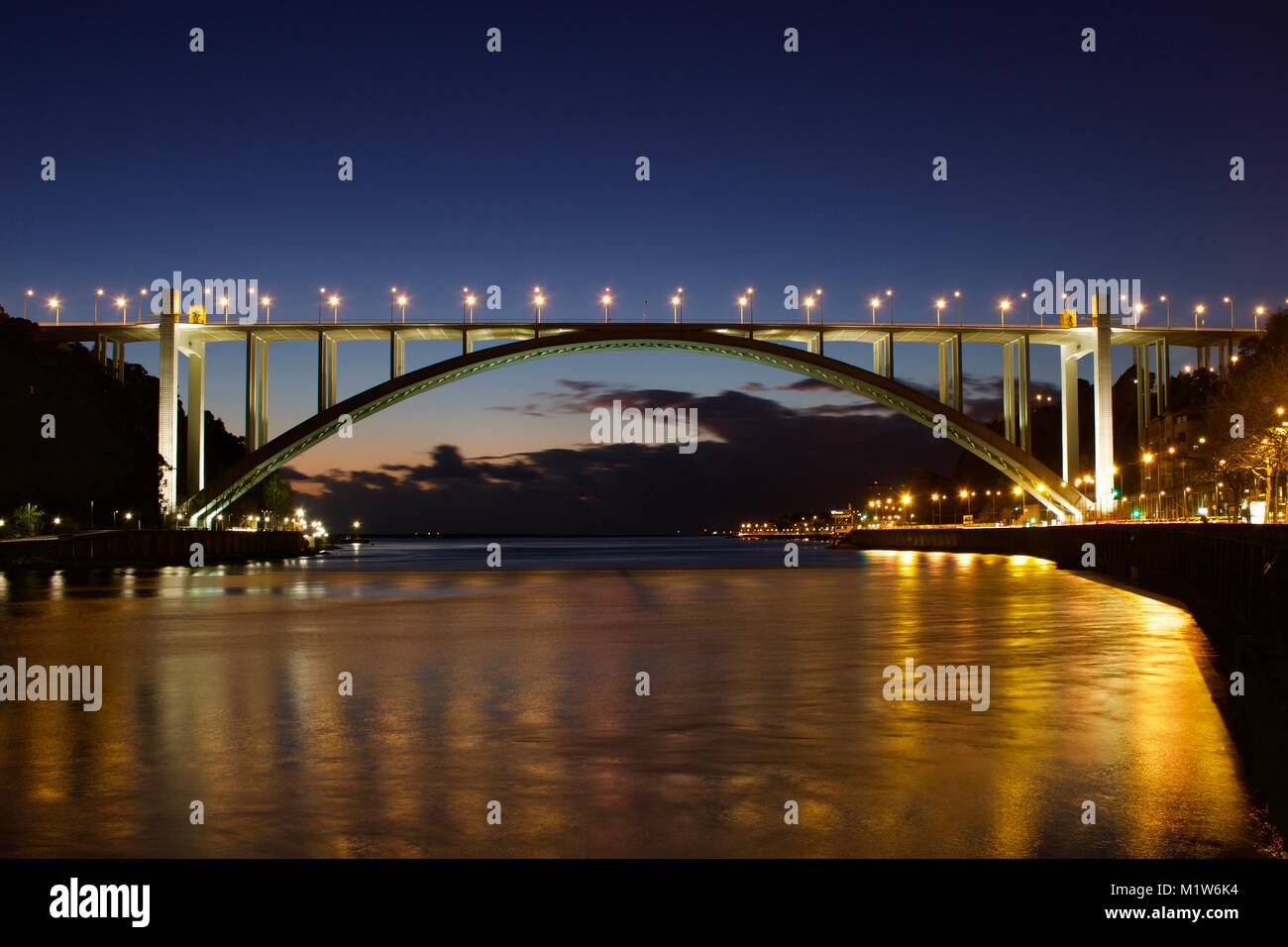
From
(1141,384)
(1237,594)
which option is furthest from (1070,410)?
(1237,594)

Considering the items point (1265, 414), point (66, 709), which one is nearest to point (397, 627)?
point (66, 709)

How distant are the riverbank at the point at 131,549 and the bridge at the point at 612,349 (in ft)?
8.68

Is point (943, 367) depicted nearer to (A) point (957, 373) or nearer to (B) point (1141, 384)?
(A) point (957, 373)

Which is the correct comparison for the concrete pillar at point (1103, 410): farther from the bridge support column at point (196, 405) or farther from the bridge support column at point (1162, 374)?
the bridge support column at point (196, 405)

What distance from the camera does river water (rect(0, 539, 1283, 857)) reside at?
591 centimetres

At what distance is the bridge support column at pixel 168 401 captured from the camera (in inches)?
2594

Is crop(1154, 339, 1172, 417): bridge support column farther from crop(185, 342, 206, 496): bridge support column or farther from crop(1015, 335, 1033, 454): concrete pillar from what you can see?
crop(185, 342, 206, 496): bridge support column

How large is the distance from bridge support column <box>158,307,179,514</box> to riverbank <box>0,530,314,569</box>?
3.43 meters

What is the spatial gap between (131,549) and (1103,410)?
2177 inches

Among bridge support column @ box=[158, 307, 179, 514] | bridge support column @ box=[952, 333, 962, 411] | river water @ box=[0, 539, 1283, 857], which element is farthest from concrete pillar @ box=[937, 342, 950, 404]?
river water @ box=[0, 539, 1283, 857]

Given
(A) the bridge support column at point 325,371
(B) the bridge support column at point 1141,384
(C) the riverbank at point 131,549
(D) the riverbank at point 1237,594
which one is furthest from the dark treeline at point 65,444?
(B) the bridge support column at point 1141,384

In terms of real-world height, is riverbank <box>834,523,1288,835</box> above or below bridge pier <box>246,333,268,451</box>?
below
